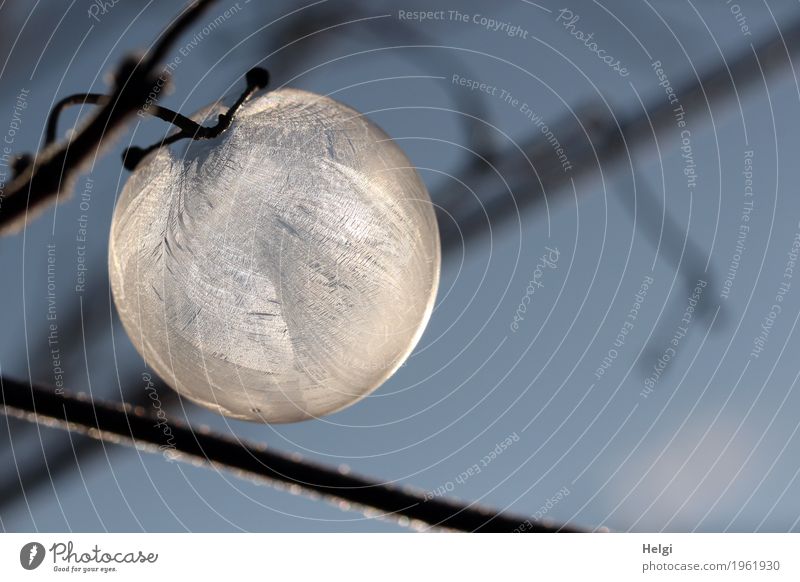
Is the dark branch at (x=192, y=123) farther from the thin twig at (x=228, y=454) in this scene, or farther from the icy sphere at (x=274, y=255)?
the thin twig at (x=228, y=454)

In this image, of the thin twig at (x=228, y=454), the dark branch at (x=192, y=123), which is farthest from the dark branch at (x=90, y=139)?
the thin twig at (x=228, y=454)

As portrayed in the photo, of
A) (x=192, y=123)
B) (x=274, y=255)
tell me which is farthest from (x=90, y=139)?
(x=274, y=255)

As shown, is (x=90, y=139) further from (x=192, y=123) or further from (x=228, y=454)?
(x=228, y=454)

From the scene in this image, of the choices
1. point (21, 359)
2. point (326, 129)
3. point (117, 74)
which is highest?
point (117, 74)
